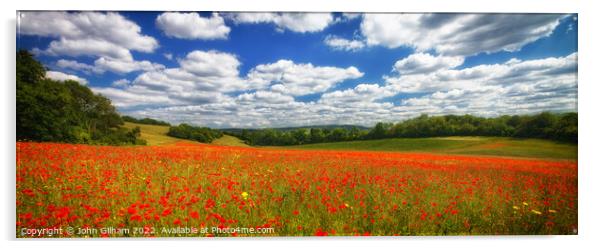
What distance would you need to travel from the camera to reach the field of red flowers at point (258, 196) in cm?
511

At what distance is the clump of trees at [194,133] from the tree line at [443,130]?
0.38 metres

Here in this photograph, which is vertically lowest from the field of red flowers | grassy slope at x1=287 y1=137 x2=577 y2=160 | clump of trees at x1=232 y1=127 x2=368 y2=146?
the field of red flowers

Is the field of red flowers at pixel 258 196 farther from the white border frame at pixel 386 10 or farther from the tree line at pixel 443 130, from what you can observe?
the tree line at pixel 443 130

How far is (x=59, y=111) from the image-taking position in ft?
18.7

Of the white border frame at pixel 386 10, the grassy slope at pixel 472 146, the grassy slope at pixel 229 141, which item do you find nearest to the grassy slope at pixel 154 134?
the grassy slope at pixel 229 141

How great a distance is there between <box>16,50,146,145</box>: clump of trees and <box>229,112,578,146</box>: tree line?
2.26 m

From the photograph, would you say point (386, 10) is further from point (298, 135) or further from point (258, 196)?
point (258, 196)

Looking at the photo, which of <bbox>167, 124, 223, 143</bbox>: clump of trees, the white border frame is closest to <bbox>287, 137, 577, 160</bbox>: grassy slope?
the white border frame

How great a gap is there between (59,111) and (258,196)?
3817 millimetres

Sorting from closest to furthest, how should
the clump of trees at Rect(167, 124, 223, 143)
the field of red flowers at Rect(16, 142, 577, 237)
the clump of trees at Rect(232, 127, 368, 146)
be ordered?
the field of red flowers at Rect(16, 142, 577, 237) → the clump of trees at Rect(167, 124, 223, 143) → the clump of trees at Rect(232, 127, 368, 146)

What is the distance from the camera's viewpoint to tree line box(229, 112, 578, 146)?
590 centimetres

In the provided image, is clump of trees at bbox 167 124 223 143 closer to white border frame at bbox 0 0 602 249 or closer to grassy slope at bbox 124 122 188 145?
grassy slope at bbox 124 122 188 145
